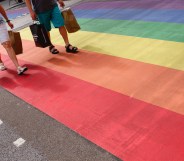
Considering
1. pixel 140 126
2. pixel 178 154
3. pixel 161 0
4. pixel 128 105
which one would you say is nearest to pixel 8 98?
pixel 128 105

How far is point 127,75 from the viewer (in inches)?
179

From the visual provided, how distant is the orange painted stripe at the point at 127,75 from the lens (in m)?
3.79

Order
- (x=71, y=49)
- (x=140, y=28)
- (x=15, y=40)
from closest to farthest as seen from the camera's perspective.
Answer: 1. (x=15, y=40)
2. (x=71, y=49)
3. (x=140, y=28)

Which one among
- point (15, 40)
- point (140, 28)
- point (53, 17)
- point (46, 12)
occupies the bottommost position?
point (140, 28)

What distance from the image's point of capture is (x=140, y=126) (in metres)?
3.33

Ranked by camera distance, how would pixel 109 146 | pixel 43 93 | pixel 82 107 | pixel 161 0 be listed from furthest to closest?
pixel 161 0, pixel 43 93, pixel 82 107, pixel 109 146

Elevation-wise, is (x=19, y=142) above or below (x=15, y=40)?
below

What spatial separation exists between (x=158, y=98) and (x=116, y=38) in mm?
2730

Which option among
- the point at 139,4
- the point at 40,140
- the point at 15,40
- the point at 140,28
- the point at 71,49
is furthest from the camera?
the point at 139,4

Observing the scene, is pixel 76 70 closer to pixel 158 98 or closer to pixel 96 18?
pixel 158 98

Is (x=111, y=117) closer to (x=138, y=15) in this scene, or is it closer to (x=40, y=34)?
(x=40, y=34)

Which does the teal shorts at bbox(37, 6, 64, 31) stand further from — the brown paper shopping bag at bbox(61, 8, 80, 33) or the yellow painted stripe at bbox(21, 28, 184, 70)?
the yellow painted stripe at bbox(21, 28, 184, 70)

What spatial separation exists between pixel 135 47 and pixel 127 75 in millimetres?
1146

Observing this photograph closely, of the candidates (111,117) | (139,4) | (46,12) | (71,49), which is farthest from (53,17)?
(139,4)
